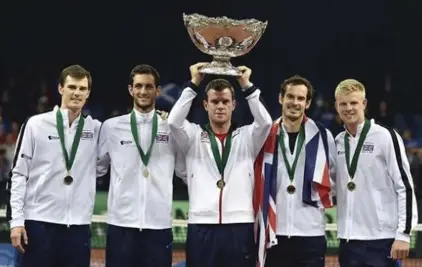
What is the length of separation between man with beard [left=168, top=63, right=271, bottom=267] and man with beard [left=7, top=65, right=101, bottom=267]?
73 cm

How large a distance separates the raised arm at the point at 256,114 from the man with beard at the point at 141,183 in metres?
0.57

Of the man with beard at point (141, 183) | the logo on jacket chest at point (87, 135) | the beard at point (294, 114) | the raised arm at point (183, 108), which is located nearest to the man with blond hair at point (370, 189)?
the beard at point (294, 114)

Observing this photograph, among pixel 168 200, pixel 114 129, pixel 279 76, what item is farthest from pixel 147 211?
pixel 279 76

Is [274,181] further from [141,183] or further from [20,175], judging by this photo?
[20,175]

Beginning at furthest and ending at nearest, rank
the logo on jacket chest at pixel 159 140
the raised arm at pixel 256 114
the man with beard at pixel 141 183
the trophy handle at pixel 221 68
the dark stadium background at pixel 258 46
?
the dark stadium background at pixel 258 46 < the logo on jacket chest at pixel 159 140 < the man with beard at pixel 141 183 < the raised arm at pixel 256 114 < the trophy handle at pixel 221 68

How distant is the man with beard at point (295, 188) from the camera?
554 cm

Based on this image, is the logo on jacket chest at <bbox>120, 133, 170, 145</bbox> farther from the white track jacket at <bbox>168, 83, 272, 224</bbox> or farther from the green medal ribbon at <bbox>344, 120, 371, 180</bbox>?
the green medal ribbon at <bbox>344, 120, 371, 180</bbox>

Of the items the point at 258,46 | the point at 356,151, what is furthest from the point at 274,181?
the point at 258,46

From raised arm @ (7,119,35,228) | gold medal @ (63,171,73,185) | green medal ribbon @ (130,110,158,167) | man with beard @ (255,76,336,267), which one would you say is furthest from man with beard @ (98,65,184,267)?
man with beard @ (255,76,336,267)

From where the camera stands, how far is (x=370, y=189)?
5.59 metres

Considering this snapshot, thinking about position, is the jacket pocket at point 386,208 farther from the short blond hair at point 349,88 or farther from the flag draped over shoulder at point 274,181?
the short blond hair at point 349,88

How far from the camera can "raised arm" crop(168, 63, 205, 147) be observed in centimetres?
547

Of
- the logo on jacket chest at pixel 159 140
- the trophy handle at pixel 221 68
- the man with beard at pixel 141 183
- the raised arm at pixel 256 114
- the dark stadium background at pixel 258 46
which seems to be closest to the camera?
the trophy handle at pixel 221 68

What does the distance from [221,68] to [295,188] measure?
1000 mm
